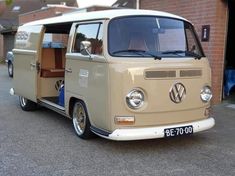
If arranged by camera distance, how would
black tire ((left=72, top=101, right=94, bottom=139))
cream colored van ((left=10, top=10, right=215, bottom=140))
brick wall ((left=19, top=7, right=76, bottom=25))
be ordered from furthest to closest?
brick wall ((left=19, top=7, right=76, bottom=25))
black tire ((left=72, top=101, right=94, bottom=139))
cream colored van ((left=10, top=10, right=215, bottom=140))

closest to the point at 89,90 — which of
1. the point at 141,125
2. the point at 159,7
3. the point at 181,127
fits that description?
the point at 141,125

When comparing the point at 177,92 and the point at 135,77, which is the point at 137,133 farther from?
the point at 177,92

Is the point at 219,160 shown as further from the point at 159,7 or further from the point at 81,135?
the point at 159,7

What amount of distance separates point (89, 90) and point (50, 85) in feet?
8.43

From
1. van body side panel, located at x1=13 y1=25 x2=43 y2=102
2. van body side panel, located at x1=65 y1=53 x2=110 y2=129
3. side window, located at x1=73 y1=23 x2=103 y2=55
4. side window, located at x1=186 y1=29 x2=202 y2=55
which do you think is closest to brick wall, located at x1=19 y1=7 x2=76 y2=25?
van body side panel, located at x1=13 y1=25 x2=43 y2=102

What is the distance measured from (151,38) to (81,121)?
180 centimetres

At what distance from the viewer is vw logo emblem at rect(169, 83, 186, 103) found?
569 cm

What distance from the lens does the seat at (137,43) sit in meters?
5.77

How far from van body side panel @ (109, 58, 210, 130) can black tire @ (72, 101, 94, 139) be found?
2.91ft

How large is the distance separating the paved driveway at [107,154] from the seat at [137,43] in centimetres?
148

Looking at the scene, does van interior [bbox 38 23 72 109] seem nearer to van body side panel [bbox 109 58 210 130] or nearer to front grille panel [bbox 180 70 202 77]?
van body side panel [bbox 109 58 210 130]

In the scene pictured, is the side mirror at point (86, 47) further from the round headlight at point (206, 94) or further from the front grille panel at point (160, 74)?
the round headlight at point (206, 94)

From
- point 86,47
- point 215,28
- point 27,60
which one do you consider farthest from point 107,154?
point 215,28

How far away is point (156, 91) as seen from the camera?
555cm
